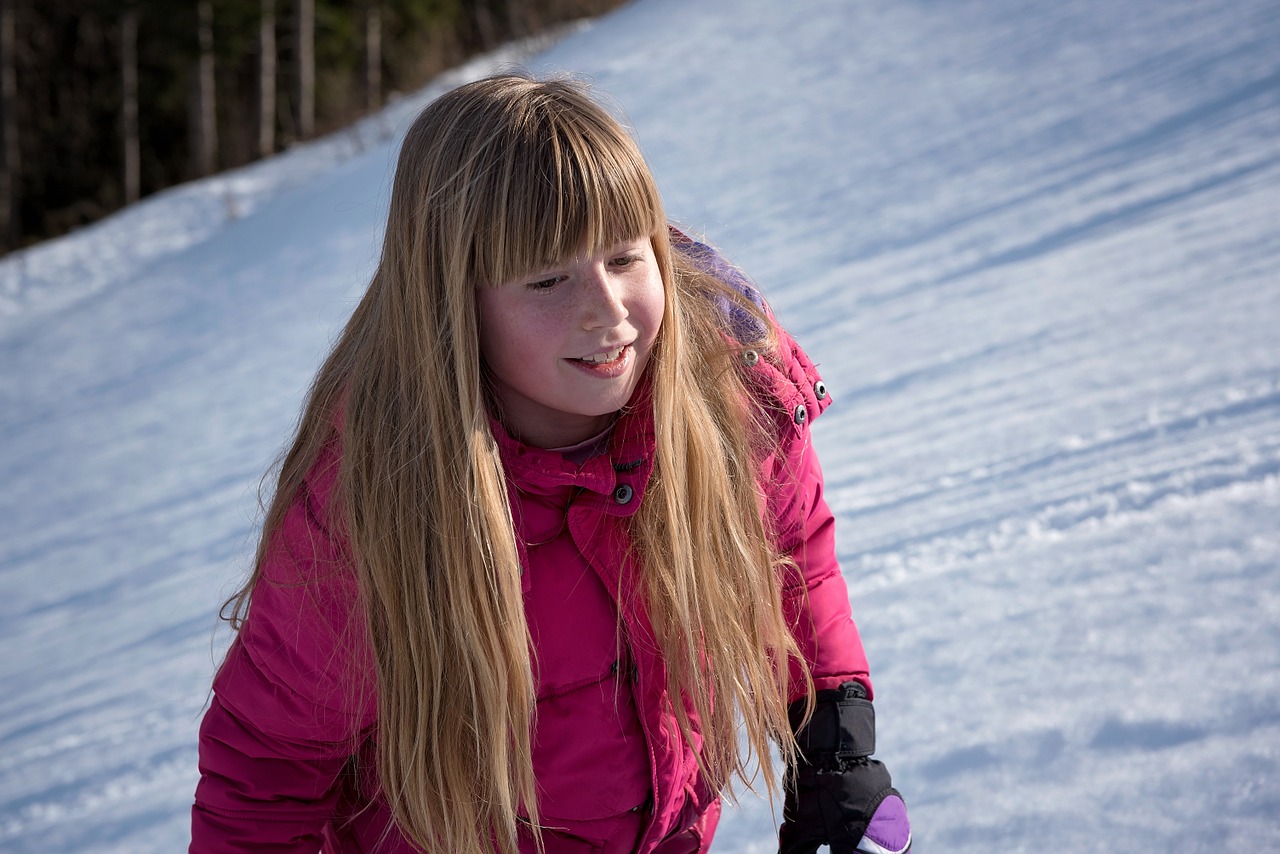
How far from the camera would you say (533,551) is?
145 cm

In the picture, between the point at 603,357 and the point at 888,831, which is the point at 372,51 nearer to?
the point at 603,357

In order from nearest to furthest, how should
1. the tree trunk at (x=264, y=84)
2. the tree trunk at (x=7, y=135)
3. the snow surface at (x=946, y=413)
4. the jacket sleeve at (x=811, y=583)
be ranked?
1. the jacket sleeve at (x=811, y=583)
2. the snow surface at (x=946, y=413)
3. the tree trunk at (x=7, y=135)
4. the tree trunk at (x=264, y=84)

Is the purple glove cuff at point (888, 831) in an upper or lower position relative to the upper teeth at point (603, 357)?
lower

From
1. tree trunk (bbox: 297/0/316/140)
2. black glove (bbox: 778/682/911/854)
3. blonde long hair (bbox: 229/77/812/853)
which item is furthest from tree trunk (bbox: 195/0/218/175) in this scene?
black glove (bbox: 778/682/911/854)

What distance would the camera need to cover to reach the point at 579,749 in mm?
1471

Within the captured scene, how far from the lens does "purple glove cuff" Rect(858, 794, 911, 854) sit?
1.46 meters

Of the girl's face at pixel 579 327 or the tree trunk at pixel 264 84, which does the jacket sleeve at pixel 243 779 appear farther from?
the tree trunk at pixel 264 84

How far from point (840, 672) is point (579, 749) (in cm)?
39

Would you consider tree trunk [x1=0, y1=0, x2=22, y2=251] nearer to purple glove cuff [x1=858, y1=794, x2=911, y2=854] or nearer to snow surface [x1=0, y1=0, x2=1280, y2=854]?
snow surface [x1=0, y1=0, x2=1280, y2=854]

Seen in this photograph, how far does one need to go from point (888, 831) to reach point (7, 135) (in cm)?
1571

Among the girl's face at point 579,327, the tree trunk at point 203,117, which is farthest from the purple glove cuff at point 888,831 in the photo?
the tree trunk at point 203,117

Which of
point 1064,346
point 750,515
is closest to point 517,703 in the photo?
point 750,515

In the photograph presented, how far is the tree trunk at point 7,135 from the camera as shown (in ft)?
44.0

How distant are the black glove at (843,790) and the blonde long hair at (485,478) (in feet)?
0.17
